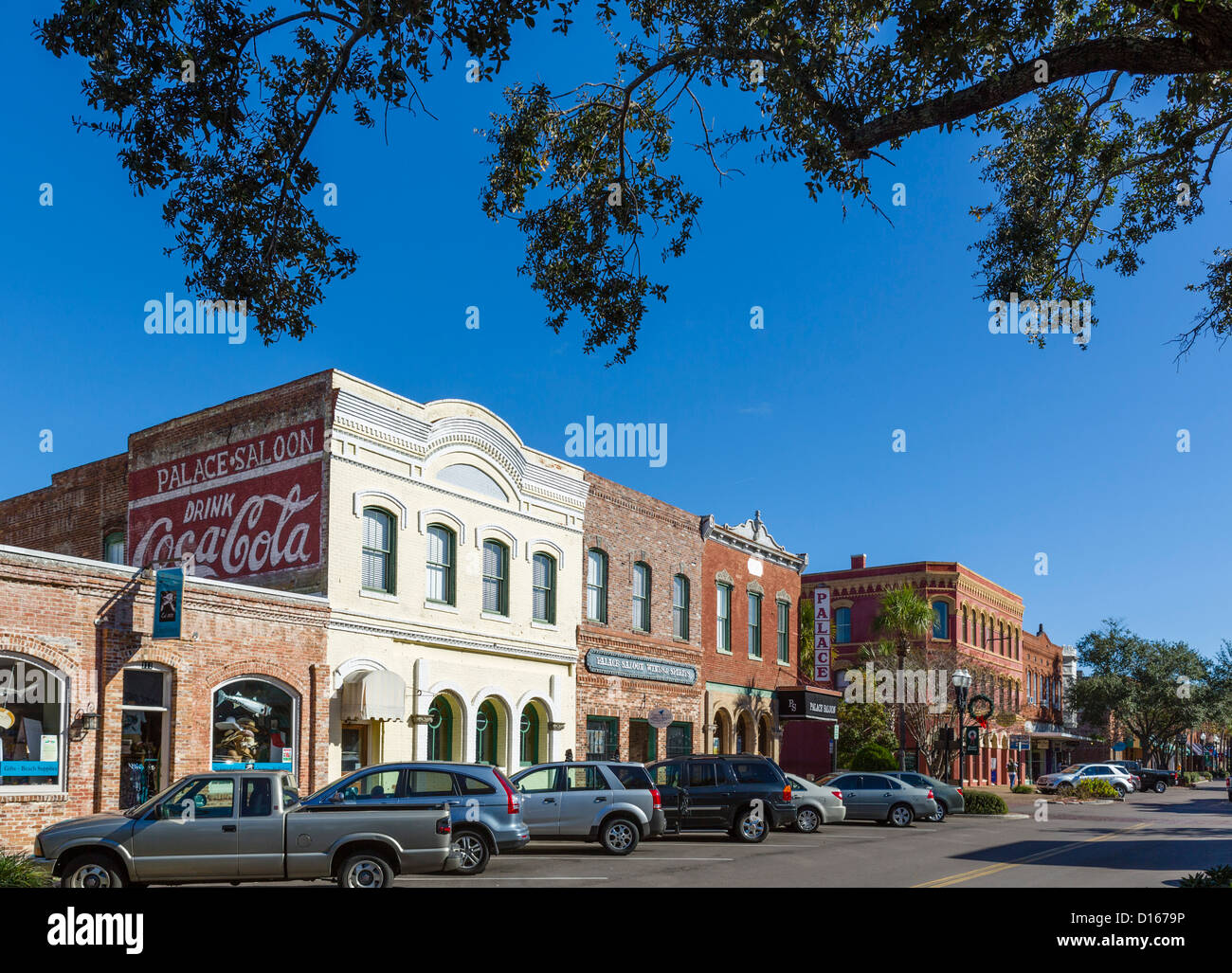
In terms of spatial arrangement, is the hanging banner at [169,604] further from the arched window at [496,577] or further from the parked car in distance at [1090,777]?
the parked car in distance at [1090,777]

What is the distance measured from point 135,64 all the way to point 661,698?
2740 centimetres

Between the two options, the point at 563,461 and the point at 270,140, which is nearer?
the point at 270,140

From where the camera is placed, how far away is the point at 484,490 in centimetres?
2902

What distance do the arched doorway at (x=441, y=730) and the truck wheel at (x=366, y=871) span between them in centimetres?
1204

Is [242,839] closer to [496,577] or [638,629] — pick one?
[496,577]

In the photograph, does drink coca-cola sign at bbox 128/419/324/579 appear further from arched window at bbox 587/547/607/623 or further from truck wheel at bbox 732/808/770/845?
truck wheel at bbox 732/808/770/845

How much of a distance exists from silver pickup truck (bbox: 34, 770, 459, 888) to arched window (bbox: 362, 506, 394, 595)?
10959mm

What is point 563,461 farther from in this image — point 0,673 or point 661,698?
point 0,673

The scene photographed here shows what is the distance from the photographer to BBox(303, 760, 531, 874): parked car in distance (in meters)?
16.0

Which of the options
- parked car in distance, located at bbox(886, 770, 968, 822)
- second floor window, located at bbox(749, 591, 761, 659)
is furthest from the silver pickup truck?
second floor window, located at bbox(749, 591, 761, 659)

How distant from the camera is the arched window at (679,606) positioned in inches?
1414

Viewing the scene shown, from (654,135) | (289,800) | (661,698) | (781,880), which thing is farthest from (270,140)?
(661,698)

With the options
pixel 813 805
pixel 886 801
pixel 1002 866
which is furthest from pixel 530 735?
pixel 1002 866
